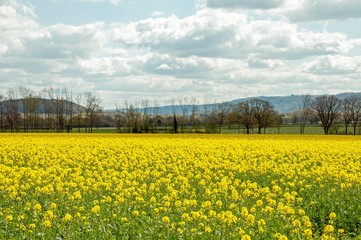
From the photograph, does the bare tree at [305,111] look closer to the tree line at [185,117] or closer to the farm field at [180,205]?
the tree line at [185,117]

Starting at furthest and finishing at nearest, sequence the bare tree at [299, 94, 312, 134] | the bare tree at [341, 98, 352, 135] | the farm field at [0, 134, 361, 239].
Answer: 1. the bare tree at [299, 94, 312, 134]
2. the bare tree at [341, 98, 352, 135]
3. the farm field at [0, 134, 361, 239]

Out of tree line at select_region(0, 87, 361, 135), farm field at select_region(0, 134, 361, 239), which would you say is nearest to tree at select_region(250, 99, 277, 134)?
tree line at select_region(0, 87, 361, 135)

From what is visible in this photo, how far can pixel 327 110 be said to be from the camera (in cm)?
9112

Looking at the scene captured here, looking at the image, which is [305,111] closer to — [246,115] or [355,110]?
[355,110]

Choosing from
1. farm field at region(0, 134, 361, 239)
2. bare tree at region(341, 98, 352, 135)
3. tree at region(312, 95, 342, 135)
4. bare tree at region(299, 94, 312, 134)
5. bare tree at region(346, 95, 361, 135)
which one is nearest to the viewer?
farm field at region(0, 134, 361, 239)

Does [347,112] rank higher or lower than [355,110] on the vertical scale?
lower

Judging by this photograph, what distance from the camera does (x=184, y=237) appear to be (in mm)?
9141

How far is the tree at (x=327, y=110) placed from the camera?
8850 cm

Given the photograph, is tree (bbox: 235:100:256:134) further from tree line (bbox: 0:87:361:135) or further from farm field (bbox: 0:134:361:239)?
farm field (bbox: 0:134:361:239)

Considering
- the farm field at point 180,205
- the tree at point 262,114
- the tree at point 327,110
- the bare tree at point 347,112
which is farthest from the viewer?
the tree at point 327,110

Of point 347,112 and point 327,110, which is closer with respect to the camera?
point 347,112

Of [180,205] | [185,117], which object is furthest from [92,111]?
[180,205]

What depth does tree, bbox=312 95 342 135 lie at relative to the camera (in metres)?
88.5

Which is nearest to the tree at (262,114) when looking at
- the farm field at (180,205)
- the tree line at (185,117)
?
the tree line at (185,117)
